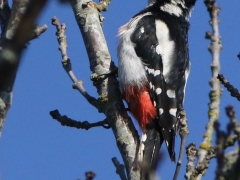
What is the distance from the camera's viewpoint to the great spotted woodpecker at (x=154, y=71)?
3467 millimetres

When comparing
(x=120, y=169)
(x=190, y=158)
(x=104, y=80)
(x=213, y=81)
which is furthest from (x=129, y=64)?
(x=213, y=81)

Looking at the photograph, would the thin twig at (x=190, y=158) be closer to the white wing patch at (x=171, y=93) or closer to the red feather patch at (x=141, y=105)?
the red feather patch at (x=141, y=105)

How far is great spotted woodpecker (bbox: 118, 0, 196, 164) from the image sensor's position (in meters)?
3.47

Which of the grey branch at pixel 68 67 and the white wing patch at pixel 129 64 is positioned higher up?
the white wing patch at pixel 129 64

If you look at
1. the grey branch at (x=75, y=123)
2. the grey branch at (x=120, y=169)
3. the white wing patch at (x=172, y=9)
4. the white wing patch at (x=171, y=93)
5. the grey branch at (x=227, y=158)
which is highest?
the white wing patch at (x=172, y=9)

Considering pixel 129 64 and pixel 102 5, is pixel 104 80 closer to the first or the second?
pixel 129 64

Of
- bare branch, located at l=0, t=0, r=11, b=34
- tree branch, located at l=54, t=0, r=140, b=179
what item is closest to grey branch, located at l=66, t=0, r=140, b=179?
tree branch, located at l=54, t=0, r=140, b=179

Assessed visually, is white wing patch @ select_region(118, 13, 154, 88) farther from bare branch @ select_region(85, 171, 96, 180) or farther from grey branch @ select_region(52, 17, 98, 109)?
bare branch @ select_region(85, 171, 96, 180)

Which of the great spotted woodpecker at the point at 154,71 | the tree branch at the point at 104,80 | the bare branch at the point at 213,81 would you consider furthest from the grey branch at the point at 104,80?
the bare branch at the point at 213,81

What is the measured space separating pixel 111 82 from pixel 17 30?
2556mm

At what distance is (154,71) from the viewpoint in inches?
147

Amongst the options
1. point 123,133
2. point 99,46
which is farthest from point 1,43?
point 99,46

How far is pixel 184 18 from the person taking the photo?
4.45 metres

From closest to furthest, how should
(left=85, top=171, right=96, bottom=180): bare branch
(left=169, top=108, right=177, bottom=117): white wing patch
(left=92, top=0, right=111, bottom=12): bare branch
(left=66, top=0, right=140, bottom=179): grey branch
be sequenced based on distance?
(left=85, top=171, right=96, bottom=180): bare branch → (left=66, top=0, right=140, bottom=179): grey branch → (left=92, top=0, right=111, bottom=12): bare branch → (left=169, top=108, right=177, bottom=117): white wing patch
